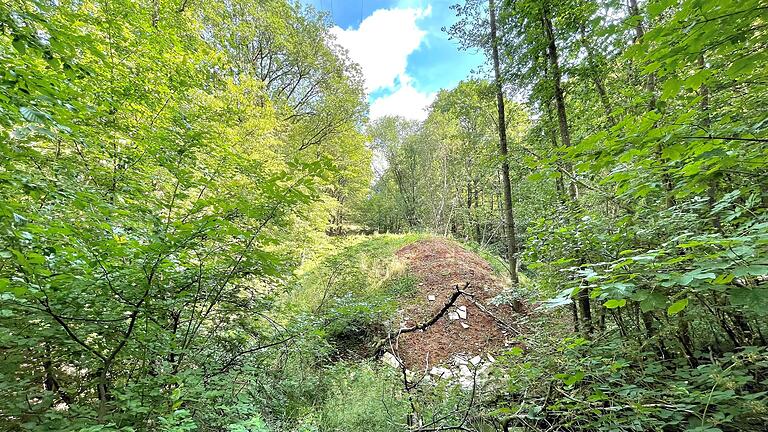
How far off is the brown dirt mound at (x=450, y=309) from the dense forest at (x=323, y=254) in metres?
0.21

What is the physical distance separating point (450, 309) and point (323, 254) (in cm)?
298

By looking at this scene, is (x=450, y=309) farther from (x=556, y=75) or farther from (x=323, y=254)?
(x=556, y=75)

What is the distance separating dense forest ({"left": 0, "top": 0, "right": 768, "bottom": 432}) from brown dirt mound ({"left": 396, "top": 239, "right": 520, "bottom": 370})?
209 millimetres

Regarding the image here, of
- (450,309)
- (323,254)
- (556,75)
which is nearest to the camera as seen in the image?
(556,75)

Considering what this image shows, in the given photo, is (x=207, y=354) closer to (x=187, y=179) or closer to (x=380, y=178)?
(x=187, y=179)

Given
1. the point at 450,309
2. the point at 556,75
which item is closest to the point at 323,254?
the point at 450,309

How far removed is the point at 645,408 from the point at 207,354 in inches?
110

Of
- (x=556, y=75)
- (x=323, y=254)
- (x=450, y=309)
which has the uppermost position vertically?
(x=556, y=75)

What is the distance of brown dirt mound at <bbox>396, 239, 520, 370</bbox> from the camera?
18.8ft

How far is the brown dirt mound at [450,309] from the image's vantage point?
5.74 m

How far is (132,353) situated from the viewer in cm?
189

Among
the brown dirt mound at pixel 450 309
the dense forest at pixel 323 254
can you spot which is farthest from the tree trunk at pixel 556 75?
the brown dirt mound at pixel 450 309

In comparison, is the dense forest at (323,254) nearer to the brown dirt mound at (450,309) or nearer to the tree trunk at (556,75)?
the tree trunk at (556,75)

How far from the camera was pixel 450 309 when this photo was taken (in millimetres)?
6637
